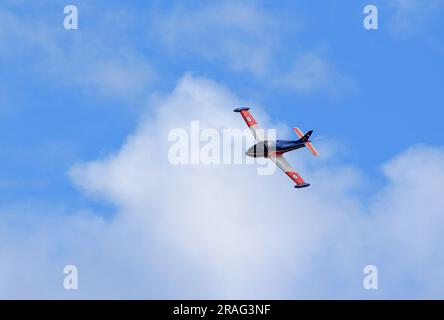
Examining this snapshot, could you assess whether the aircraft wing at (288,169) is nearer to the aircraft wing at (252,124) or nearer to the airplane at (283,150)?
the airplane at (283,150)

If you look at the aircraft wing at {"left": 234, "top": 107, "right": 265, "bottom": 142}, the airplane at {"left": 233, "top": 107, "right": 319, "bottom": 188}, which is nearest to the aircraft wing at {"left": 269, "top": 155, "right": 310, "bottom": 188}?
the airplane at {"left": 233, "top": 107, "right": 319, "bottom": 188}

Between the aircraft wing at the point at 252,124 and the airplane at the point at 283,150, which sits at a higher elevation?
the aircraft wing at the point at 252,124

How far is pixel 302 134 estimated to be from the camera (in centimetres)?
16175

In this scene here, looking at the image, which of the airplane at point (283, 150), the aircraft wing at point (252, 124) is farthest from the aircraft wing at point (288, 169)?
the aircraft wing at point (252, 124)

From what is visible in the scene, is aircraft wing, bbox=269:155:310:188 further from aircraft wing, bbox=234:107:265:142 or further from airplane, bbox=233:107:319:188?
aircraft wing, bbox=234:107:265:142

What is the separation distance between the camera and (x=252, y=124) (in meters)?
171

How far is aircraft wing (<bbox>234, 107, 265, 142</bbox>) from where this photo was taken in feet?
552

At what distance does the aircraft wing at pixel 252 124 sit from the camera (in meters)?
168

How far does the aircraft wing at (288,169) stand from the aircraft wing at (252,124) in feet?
19.6
